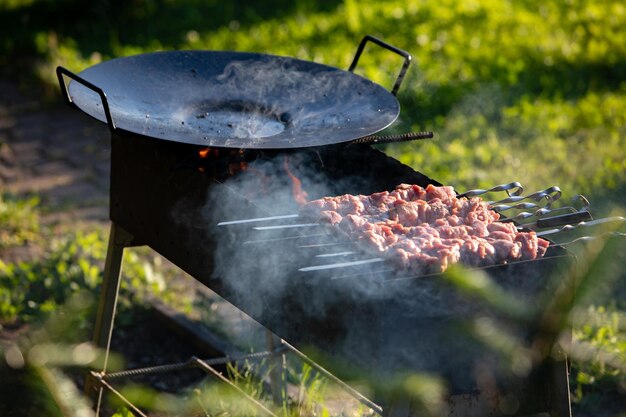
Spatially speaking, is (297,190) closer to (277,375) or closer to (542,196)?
(542,196)

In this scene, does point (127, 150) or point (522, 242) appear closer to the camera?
point (522, 242)

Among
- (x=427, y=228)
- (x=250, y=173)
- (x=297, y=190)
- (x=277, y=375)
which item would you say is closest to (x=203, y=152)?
(x=250, y=173)

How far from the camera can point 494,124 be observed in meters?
→ 6.92

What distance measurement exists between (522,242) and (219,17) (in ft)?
25.1

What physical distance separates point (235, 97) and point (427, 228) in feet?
4.03

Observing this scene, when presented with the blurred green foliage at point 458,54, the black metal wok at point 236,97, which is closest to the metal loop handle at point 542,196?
the black metal wok at point 236,97

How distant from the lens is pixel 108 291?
3.49 m

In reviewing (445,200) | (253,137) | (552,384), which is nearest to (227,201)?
(253,137)

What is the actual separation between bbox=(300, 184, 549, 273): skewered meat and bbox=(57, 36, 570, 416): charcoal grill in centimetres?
8

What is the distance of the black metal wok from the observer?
9.80 ft

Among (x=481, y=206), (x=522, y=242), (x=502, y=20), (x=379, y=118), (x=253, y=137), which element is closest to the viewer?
(x=522, y=242)

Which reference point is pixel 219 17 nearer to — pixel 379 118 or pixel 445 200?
pixel 379 118

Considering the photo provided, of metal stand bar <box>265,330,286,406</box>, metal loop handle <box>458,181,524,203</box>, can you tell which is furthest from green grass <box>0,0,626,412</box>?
metal loop handle <box>458,181,524,203</box>

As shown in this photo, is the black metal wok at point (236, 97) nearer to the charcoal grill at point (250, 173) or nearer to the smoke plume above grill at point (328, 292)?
the charcoal grill at point (250, 173)
